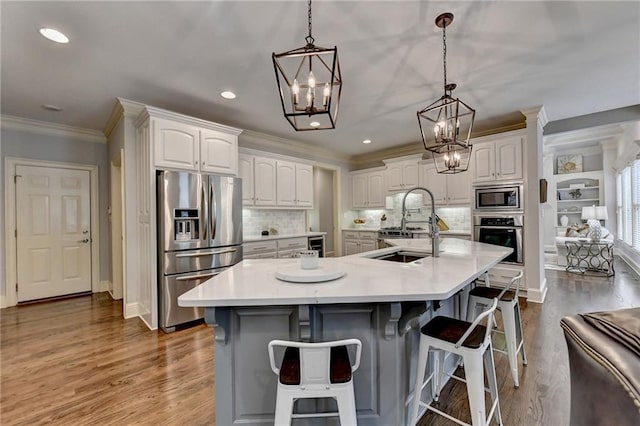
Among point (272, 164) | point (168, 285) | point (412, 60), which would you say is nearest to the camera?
point (412, 60)

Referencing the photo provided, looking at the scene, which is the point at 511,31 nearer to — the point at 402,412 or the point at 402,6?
the point at 402,6

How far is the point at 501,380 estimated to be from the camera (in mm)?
2086

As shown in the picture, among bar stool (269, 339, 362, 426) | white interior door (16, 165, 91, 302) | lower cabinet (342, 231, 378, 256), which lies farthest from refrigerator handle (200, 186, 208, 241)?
lower cabinet (342, 231, 378, 256)

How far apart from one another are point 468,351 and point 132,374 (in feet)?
8.09

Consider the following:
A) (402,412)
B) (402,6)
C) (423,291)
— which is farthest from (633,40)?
(402,412)

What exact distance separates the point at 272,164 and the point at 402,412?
398cm

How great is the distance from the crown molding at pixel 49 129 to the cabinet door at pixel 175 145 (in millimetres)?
2301

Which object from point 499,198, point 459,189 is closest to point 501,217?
point 499,198

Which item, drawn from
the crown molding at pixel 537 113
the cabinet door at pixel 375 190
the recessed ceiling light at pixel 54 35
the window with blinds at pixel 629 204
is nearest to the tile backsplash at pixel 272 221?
the cabinet door at pixel 375 190

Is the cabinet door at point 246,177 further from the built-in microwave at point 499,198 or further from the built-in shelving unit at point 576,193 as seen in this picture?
the built-in shelving unit at point 576,193

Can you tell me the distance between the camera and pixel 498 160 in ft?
13.8

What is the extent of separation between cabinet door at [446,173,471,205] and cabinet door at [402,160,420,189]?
25.4 inches

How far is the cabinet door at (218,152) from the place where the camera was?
351 centimetres

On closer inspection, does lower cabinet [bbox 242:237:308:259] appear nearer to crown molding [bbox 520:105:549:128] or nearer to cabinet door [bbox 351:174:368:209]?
cabinet door [bbox 351:174:368:209]
